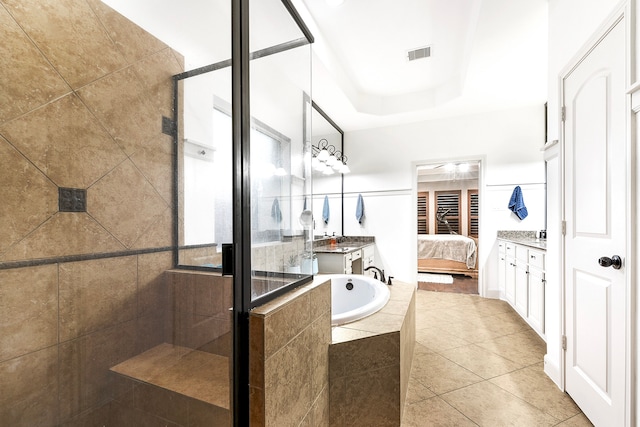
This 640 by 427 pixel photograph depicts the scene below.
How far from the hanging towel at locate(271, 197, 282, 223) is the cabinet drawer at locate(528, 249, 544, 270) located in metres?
2.48

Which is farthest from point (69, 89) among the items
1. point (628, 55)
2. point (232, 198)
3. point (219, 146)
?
point (628, 55)

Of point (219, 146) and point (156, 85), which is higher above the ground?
point (156, 85)

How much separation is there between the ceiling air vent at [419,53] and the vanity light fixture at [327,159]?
161cm

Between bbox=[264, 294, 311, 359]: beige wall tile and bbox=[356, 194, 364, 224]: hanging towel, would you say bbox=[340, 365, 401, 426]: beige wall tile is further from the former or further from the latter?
bbox=[356, 194, 364, 224]: hanging towel

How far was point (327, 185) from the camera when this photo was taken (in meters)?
4.61

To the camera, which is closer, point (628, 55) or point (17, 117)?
point (17, 117)

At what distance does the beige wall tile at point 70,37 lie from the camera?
86 cm

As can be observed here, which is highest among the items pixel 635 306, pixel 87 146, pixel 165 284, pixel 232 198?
pixel 87 146

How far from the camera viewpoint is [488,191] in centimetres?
397

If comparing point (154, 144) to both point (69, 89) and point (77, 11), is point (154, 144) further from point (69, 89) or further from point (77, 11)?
point (77, 11)

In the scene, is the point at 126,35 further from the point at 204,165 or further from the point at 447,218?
the point at 447,218

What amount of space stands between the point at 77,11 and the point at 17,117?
44 centimetres

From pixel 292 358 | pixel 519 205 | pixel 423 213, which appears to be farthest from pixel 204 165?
pixel 423 213

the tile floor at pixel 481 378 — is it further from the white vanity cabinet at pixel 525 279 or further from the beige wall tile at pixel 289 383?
the beige wall tile at pixel 289 383
